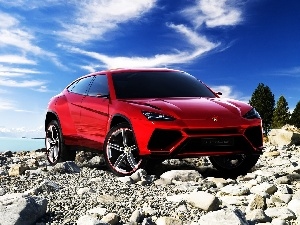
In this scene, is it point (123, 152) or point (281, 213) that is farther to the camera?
point (123, 152)

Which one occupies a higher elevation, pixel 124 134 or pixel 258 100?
pixel 258 100

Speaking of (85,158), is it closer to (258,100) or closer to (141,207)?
(141,207)

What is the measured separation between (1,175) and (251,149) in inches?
151

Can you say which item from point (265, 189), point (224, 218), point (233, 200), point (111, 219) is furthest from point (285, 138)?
point (111, 219)

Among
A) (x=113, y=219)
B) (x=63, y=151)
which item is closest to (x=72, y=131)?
(x=63, y=151)

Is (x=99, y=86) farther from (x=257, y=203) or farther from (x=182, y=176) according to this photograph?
(x=257, y=203)

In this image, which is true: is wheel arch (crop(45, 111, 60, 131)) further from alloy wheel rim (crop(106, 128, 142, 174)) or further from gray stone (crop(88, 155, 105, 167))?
alloy wheel rim (crop(106, 128, 142, 174))

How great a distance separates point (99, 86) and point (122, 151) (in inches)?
59.4

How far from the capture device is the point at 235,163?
27.1 feet

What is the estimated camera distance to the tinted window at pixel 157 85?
7.86 m

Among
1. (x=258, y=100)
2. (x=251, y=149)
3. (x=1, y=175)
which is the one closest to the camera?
(x=251, y=149)

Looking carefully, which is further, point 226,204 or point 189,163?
point 189,163

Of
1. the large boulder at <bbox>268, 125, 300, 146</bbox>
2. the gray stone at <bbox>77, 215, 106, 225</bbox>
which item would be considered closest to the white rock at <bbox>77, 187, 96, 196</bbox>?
the gray stone at <bbox>77, 215, 106, 225</bbox>

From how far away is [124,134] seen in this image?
727 cm
